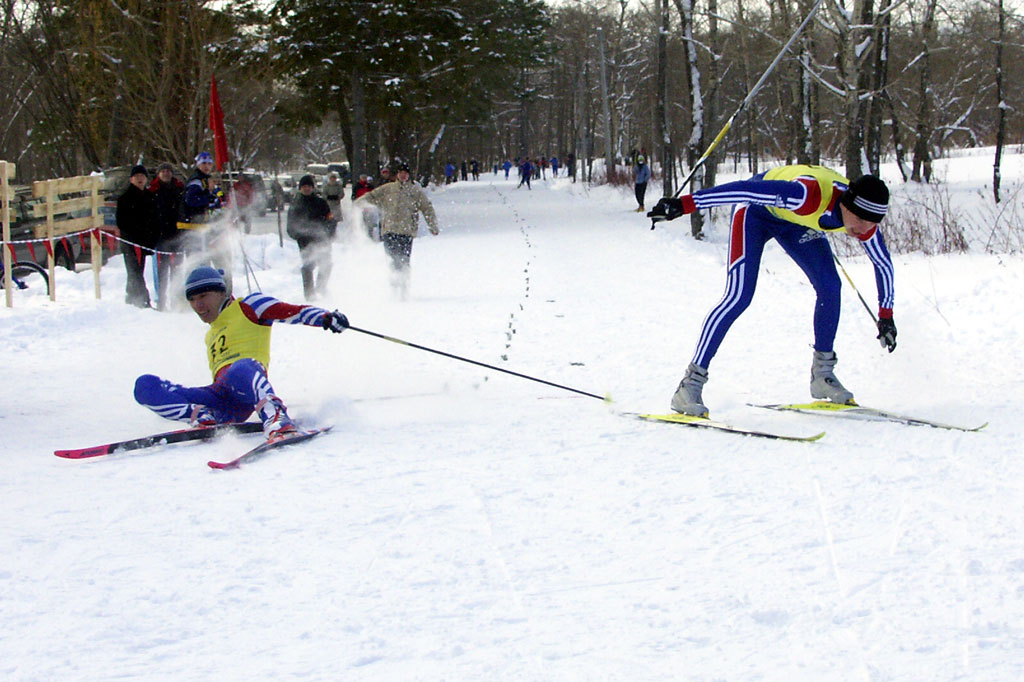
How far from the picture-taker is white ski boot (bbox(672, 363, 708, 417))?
5.65m

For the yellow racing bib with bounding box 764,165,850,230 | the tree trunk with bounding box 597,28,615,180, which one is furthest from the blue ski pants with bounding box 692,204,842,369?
the tree trunk with bounding box 597,28,615,180

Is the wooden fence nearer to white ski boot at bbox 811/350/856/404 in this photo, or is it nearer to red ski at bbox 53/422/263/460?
red ski at bbox 53/422/263/460

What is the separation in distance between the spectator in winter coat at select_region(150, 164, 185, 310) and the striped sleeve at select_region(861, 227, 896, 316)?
826 cm

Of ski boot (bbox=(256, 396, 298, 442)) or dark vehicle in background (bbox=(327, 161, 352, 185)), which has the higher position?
dark vehicle in background (bbox=(327, 161, 352, 185))

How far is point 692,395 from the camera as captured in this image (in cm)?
567

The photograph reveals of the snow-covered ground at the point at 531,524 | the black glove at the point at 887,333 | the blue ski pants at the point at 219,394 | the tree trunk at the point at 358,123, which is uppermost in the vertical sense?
the tree trunk at the point at 358,123

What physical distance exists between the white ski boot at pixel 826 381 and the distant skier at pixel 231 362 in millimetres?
2807

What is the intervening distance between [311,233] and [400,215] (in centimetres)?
111

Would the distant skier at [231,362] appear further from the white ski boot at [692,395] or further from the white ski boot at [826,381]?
the white ski boot at [826,381]

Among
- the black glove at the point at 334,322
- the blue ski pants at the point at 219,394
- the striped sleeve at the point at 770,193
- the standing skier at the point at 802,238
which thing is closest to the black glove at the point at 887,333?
the standing skier at the point at 802,238

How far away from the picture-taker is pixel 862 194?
5.21 metres

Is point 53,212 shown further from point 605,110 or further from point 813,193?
point 605,110

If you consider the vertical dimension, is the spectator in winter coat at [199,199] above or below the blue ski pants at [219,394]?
above

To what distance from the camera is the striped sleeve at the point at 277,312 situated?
5.76 metres
